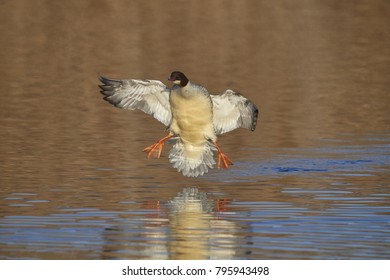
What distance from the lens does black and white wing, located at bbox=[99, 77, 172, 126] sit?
15453 millimetres

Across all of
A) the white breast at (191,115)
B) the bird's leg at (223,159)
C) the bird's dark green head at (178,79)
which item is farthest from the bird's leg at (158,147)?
the bird's dark green head at (178,79)

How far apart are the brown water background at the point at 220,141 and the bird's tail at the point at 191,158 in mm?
163

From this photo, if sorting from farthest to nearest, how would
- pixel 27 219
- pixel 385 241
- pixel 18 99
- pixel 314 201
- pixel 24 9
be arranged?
pixel 24 9
pixel 18 99
pixel 314 201
pixel 27 219
pixel 385 241

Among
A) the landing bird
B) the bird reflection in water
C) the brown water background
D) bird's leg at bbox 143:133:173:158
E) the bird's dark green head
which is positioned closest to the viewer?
the bird reflection in water

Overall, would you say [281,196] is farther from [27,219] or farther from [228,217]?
[27,219]

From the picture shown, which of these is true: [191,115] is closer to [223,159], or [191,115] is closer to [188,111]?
[188,111]

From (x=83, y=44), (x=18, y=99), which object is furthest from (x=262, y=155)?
(x=83, y=44)

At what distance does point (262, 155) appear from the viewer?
1673 centimetres

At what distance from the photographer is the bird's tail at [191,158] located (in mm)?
15156

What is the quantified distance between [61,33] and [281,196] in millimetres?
22187

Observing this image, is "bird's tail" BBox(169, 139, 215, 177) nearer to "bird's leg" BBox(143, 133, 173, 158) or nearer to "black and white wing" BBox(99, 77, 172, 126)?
"bird's leg" BBox(143, 133, 173, 158)

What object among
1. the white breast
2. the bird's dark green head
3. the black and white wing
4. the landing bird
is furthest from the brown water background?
the bird's dark green head

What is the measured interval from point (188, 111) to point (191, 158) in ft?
1.78
